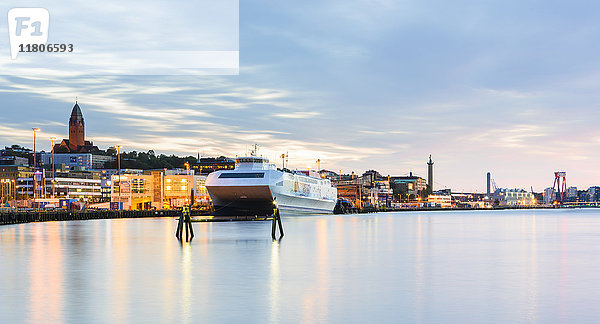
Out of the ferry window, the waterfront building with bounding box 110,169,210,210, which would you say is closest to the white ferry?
the ferry window

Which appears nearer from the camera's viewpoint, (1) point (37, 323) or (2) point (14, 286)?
(1) point (37, 323)

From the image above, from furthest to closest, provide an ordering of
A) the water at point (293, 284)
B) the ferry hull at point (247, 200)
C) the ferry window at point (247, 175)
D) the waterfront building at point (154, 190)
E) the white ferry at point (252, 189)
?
the waterfront building at point (154, 190) < the ferry window at point (247, 175) < the ferry hull at point (247, 200) < the white ferry at point (252, 189) < the water at point (293, 284)

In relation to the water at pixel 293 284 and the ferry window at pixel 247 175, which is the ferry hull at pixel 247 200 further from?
the water at pixel 293 284

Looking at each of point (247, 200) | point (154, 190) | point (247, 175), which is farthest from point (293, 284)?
point (154, 190)

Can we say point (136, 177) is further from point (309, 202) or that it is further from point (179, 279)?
point (179, 279)

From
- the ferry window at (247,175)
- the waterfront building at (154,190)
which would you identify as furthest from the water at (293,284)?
the waterfront building at (154,190)

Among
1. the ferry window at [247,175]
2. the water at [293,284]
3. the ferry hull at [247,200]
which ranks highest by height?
the ferry window at [247,175]

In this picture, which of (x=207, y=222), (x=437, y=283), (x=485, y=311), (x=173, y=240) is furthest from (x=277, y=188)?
(x=485, y=311)

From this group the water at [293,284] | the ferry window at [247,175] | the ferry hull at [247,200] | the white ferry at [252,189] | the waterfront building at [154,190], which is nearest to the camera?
the water at [293,284]

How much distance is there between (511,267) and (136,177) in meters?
165

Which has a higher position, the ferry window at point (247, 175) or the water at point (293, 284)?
the ferry window at point (247, 175)

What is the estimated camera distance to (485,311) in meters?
21.1

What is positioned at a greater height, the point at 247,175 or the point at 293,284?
the point at 247,175

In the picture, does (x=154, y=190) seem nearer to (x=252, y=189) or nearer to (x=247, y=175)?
(x=247, y=175)
